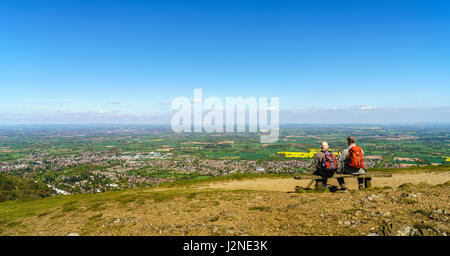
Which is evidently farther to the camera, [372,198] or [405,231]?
[372,198]

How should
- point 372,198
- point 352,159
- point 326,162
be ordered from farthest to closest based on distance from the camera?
point 326,162 < point 352,159 < point 372,198

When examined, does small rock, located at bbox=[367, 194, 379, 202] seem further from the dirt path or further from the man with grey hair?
the dirt path

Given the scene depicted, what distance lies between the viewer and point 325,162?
10.8 meters

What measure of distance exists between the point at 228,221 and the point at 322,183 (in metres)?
8.24


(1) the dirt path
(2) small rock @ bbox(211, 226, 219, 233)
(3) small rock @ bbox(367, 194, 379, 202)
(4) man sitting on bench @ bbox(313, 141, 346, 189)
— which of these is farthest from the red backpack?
(2) small rock @ bbox(211, 226, 219, 233)

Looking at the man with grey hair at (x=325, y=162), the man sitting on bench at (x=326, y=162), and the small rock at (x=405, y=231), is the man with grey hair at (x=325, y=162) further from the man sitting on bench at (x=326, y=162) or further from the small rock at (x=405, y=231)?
the small rock at (x=405, y=231)

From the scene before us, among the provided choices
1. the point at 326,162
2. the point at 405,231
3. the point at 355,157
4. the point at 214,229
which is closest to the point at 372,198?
the point at 355,157

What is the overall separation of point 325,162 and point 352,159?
1405 mm

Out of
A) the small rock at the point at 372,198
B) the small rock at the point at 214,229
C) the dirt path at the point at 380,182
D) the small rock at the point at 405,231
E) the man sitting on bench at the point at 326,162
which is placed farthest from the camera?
the dirt path at the point at 380,182

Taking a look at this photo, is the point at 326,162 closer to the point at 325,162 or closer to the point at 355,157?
the point at 325,162

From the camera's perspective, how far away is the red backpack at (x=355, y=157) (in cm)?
1051

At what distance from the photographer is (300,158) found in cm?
7875

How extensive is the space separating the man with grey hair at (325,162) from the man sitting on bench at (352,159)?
701 mm

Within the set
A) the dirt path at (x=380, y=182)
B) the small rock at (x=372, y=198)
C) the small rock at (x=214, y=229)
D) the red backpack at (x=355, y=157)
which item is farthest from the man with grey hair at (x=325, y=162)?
the small rock at (x=214, y=229)
